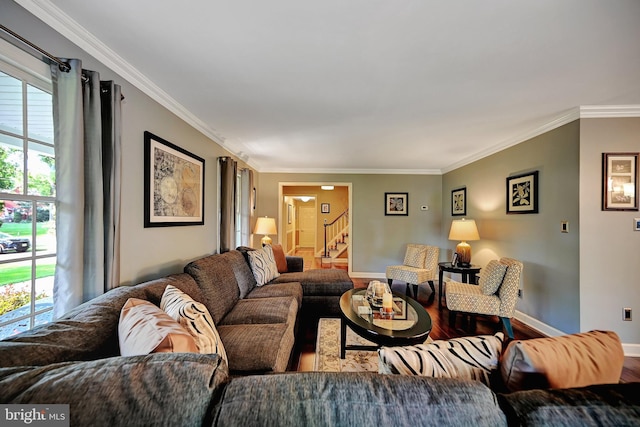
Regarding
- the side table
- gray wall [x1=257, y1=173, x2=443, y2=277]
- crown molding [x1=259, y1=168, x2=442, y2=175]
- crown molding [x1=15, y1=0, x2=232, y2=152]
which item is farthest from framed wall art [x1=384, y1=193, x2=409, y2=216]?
crown molding [x1=15, y1=0, x2=232, y2=152]

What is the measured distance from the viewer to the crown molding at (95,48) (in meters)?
1.18

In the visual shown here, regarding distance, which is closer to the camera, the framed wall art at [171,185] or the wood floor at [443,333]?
the framed wall art at [171,185]

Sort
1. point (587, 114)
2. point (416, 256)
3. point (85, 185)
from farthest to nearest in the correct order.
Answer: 1. point (416, 256)
2. point (587, 114)
3. point (85, 185)

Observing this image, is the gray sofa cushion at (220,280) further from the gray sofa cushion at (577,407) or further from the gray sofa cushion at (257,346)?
the gray sofa cushion at (577,407)

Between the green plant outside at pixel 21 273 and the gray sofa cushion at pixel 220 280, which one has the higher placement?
the green plant outside at pixel 21 273

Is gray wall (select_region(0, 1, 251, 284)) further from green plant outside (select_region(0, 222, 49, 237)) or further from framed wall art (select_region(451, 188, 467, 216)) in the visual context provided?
framed wall art (select_region(451, 188, 467, 216))

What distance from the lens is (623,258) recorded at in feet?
7.68

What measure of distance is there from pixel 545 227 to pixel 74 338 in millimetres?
4105

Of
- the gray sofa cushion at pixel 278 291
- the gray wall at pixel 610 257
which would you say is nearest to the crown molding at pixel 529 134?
the gray wall at pixel 610 257

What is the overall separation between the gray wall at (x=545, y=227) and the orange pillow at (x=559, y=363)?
7.55 feet

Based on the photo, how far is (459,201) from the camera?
455cm

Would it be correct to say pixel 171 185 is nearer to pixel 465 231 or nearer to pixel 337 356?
pixel 337 356

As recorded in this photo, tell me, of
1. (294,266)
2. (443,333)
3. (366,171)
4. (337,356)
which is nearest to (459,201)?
(366,171)

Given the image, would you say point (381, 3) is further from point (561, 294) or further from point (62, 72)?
point (561, 294)
